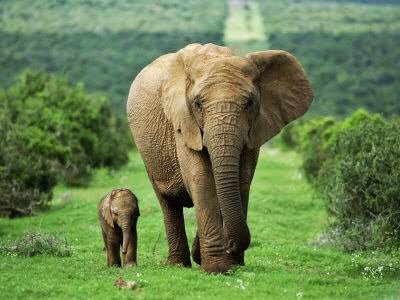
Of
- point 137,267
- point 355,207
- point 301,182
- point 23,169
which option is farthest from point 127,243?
point 301,182

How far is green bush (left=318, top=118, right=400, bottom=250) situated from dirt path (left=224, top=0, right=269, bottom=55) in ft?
316

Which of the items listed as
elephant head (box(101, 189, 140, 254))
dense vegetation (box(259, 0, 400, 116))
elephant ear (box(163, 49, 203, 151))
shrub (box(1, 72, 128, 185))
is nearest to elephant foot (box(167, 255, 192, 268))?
elephant head (box(101, 189, 140, 254))

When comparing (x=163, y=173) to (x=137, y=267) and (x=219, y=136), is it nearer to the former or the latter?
(x=137, y=267)

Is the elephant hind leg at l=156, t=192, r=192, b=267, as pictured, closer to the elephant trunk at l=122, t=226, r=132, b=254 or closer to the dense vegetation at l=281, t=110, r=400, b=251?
the elephant trunk at l=122, t=226, r=132, b=254

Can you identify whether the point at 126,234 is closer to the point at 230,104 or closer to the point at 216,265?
the point at 216,265

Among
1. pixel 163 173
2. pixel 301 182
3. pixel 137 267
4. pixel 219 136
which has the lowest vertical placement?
pixel 301 182

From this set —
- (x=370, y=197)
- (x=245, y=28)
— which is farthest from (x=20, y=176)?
(x=245, y=28)

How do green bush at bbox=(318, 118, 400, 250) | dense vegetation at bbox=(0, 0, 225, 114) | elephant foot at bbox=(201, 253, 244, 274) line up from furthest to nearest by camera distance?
dense vegetation at bbox=(0, 0, 225, 114), green bush at bbox=(318, 118, 400, 250), elephant foot at bbox=(201, 253, 244, 274)

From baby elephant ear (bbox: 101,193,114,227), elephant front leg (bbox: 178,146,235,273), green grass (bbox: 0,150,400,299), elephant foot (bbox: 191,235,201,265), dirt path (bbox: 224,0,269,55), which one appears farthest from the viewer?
dirt path (bbox: 224,0,269,55)

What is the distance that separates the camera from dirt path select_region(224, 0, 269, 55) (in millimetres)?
128500

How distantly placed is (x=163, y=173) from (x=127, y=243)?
4.23 ft

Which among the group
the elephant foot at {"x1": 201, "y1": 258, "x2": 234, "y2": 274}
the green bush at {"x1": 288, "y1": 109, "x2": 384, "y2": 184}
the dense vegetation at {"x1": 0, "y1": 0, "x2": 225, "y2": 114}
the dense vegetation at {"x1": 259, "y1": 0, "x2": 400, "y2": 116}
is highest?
the elephant foot at {"x1": 201, "y1": 258, "x2": 234, "y2": 274}

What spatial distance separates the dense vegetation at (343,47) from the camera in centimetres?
10844

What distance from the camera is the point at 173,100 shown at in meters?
13.6
